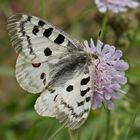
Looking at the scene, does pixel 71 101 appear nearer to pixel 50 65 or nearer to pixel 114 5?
pixel 50 65

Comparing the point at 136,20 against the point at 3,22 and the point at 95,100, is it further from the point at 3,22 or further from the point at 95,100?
the point at 3,22

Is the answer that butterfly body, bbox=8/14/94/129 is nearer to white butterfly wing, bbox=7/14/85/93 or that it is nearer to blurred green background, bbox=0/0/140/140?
white butterfly wing, bbox=7/14/85/93

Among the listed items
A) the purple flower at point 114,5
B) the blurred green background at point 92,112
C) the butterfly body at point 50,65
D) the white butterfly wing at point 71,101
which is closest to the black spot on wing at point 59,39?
the butterfly body at point 50,65

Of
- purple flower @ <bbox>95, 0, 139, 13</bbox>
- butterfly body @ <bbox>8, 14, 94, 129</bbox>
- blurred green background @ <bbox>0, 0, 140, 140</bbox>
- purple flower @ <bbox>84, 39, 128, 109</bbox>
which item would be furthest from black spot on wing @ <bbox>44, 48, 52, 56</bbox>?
purple flower @ <bbox>95, 0, 139, 13</bbox>

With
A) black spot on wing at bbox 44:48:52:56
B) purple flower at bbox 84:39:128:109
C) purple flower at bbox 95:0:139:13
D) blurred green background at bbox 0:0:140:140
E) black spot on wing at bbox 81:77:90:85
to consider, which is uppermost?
black spot on wing at bbox 44:48:52:56

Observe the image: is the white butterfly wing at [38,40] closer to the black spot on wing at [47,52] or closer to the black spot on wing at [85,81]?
the black spot on wing at [47,52]
